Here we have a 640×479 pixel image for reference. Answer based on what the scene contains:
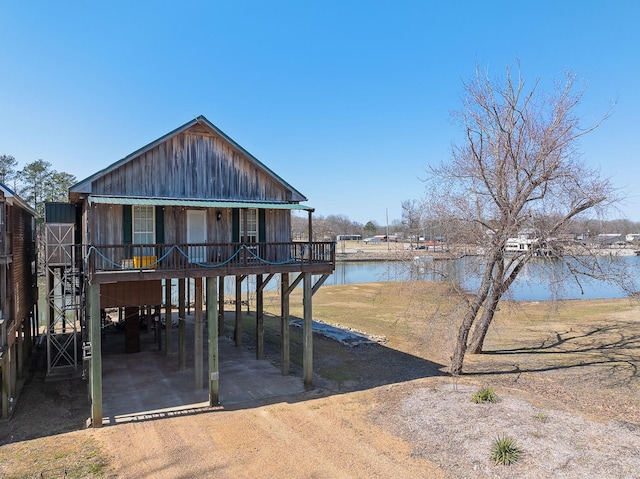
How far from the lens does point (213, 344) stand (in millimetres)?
13820

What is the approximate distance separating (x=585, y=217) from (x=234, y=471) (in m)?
15.8

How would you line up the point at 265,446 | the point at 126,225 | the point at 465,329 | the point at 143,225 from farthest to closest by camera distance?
the point at 465,329 → the point at 143,225 → the point at 126,225 → the point at 265,446

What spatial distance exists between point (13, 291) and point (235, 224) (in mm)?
8052

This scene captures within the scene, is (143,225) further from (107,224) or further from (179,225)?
(179,225)

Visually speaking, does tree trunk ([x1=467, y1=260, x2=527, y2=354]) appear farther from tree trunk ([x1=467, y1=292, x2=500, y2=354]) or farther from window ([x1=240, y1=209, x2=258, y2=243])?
window ([x1=240, y1=209, x2=258, y2=243])

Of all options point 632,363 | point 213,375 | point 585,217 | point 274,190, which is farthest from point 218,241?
point 632,363

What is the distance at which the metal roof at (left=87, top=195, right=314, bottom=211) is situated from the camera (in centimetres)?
1327

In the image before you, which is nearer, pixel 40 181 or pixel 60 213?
pixel 60 213

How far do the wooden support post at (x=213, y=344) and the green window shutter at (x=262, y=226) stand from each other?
9.65 feet

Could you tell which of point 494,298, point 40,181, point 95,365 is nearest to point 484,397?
point 494,298

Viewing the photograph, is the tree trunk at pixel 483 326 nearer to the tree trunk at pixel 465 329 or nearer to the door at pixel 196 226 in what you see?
the tree trunk at pixel 465 329

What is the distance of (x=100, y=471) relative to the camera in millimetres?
9250

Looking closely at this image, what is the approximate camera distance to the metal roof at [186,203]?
13.3m

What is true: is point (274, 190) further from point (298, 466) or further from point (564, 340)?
point (564, 340)
